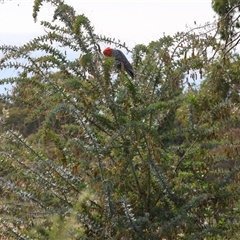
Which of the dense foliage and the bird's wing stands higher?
the bird's wing

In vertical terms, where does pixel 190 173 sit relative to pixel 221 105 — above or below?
below

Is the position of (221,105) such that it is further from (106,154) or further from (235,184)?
(106,154)

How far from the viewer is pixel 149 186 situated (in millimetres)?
2998

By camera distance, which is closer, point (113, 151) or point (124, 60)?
point (113, 151)

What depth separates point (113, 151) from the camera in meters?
3.01

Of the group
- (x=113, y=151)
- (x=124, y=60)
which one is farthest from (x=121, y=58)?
(x=113, y=151)

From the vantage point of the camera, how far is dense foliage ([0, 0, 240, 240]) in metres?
2.80

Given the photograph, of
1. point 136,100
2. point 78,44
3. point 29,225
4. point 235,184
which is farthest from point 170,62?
point 29,225

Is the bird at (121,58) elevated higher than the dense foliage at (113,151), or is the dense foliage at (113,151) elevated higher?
the bird at (121,58)

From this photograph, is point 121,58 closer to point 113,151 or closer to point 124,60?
point 124,60

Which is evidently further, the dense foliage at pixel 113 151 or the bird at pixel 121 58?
the bird at pixel 121 58

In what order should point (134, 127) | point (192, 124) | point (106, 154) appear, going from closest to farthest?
point (134, 127)
point (106, 154)
point (192, 124)

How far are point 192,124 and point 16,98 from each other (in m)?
1.16

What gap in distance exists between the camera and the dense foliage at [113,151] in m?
2.80
